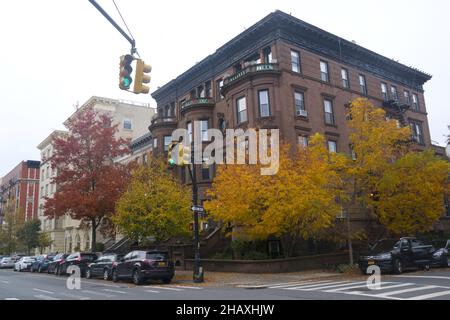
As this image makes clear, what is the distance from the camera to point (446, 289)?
14.6 m

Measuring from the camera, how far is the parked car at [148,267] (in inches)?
808

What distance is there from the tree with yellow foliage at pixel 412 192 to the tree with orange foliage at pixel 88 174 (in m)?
19.1

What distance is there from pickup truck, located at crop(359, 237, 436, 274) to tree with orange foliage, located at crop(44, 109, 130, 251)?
61.9 feet

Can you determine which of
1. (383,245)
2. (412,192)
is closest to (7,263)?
(383,245)

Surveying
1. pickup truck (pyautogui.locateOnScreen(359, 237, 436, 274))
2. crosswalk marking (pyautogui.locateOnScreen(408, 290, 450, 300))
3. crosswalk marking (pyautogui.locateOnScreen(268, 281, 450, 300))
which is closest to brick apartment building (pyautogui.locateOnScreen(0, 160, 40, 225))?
pickup truck (pyautogui.locateOnScreen(359, 237, 436, 274))


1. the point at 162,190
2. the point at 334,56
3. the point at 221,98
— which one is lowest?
the point at 162,190

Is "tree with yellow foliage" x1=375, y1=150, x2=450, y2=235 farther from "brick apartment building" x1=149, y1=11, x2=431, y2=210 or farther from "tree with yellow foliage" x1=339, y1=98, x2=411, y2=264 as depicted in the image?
"brick apartment building" x1=149, y1=11, x2=431, y2=210

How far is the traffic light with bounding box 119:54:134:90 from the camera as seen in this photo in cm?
1070

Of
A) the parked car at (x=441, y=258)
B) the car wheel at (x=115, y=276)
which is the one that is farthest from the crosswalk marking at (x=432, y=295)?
the car wheel at (x=115, y=276)

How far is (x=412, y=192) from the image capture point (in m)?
26.7

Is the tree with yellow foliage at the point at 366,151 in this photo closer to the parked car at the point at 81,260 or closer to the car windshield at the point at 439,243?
the car windshield at the point at 439,243

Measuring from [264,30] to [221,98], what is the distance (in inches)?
283

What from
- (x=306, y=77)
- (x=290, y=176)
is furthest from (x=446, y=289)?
(x=306, y=77)

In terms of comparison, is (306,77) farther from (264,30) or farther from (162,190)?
(162,190)
